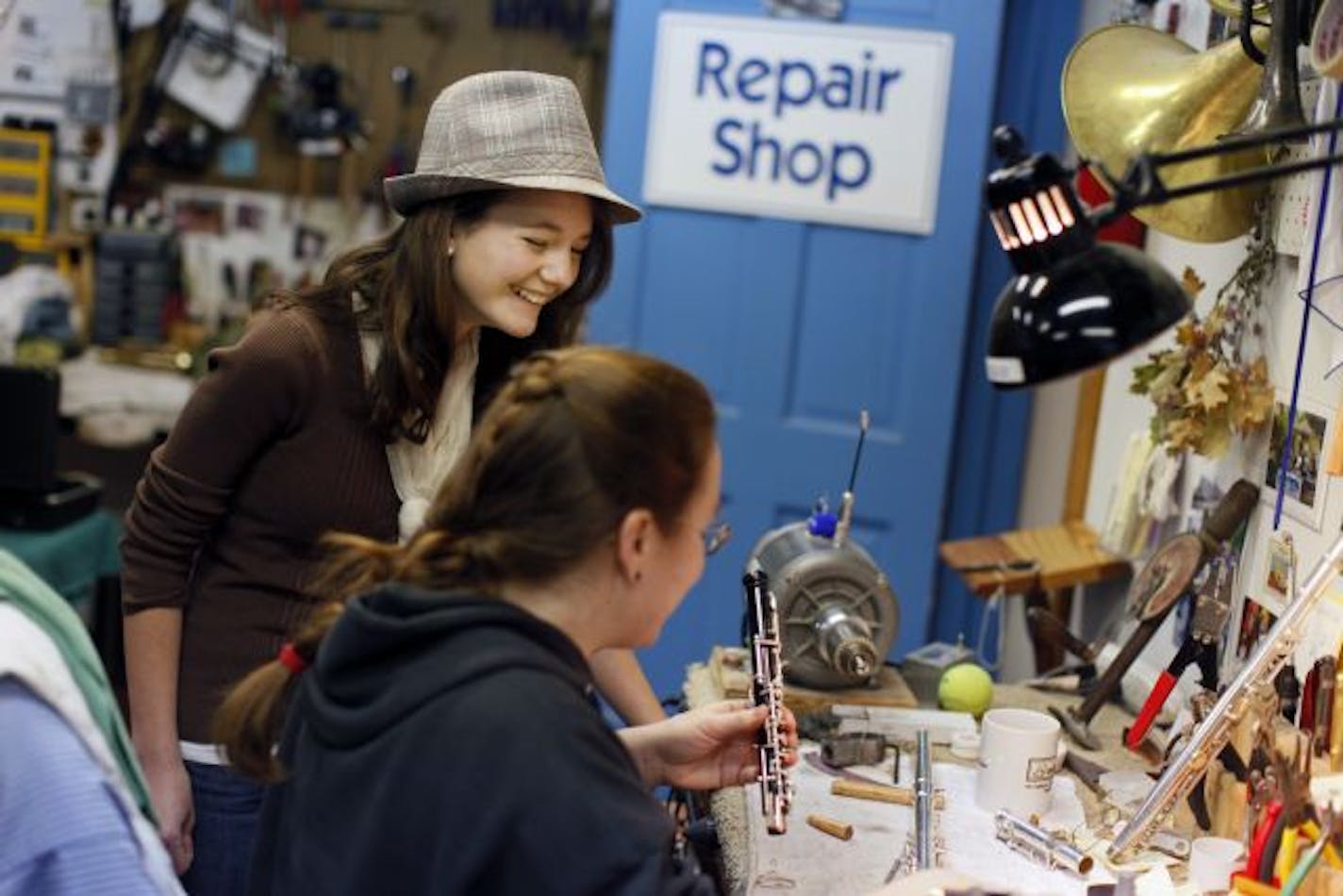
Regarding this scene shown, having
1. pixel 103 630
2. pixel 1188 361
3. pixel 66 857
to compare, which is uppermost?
pixel 1188 361

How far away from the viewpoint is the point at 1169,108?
2.18m

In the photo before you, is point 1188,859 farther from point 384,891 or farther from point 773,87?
point 773,87

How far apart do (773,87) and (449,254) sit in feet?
6.19

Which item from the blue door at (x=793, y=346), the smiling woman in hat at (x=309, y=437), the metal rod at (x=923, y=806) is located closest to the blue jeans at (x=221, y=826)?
the smiling woman in hat at (x=309, y=437)

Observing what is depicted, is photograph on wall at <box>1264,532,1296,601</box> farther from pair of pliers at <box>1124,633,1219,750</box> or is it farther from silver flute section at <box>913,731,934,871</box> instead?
silver flute section at <box>913,731,934,871</box>

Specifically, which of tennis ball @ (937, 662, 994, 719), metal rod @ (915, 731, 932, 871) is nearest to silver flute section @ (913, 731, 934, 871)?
metal rod @ (915, 731, 932, 871)

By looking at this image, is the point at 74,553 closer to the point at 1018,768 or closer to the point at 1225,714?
the point at 1018,768

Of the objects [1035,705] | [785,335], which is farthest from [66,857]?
[785,335]

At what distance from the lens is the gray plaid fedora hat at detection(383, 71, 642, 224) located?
195cm

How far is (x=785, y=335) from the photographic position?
3.77 m

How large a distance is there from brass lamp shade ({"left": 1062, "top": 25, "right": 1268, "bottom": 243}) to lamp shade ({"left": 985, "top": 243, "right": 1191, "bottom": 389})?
2.27ft

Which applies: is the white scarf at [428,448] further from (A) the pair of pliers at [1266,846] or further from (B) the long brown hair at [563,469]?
(A) the pair of pliers at [1266,846]

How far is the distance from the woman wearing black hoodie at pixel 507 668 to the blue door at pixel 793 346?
2.37m

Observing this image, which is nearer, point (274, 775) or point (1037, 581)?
point (274, 775)
